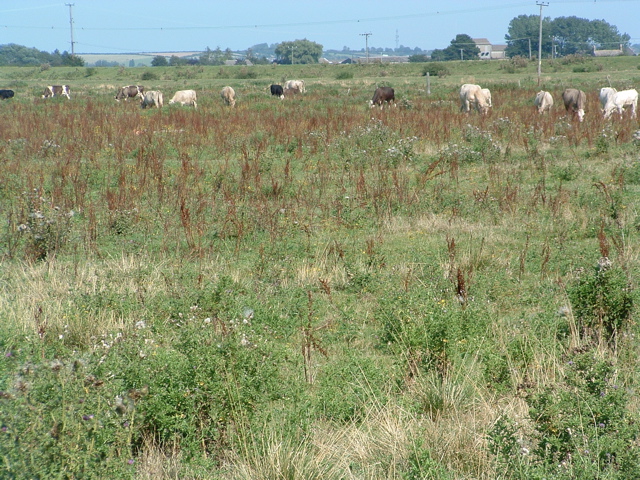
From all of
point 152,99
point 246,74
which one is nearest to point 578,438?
point 152,99

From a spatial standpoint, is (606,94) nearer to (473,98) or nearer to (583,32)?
(473,98)

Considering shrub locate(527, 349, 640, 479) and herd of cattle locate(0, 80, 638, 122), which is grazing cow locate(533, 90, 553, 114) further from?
shrub locate(527, 349, 640, 479)

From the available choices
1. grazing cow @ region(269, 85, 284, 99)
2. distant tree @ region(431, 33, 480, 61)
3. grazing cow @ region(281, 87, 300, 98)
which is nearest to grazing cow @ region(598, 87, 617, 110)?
grazing cow @ region(281, 87, 300, 98)

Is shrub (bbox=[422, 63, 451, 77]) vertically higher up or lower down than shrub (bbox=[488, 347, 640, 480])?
higher up

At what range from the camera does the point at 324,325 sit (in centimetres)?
592

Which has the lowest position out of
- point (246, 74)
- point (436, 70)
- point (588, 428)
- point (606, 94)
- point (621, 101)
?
point (588, 428)

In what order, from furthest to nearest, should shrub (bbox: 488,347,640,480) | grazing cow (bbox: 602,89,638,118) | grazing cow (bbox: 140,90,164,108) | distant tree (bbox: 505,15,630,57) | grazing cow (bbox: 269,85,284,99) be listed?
1. distant tree (bbox: 505,15,630,57)
2. grazing cow (bbox: 269,85,284,99)
3. grazing cow (bbox: 140,90,164,108)
4. grazing cow (bbox: 602,89,638,118)
5. shrub (bbox: 488,347,640,480)

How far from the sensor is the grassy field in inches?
139

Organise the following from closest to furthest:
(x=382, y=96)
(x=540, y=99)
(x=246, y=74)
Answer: (x=540, y=99) → (x=382, y=96) → (x=246, y=74)

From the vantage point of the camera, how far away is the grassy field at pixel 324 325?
3.54 metres

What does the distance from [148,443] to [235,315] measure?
1786 mm

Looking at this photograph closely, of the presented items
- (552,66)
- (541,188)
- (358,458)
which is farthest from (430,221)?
(552,66)

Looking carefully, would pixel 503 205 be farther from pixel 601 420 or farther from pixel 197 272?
pixel 601 420

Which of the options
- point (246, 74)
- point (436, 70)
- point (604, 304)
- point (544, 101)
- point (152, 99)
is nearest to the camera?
point (604, 304)
